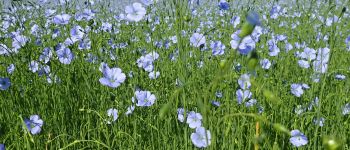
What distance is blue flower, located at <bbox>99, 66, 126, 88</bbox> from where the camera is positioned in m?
1.92

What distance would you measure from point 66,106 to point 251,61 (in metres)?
1.65

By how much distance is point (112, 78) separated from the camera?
1999 mm

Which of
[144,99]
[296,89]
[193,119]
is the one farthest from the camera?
[296,89]

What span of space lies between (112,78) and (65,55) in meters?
0.56

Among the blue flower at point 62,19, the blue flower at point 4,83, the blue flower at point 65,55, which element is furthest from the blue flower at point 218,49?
the blue flower at point 4,83

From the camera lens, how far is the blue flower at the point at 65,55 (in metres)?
2.35

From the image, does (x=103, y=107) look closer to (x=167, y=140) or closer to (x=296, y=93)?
(x=167, y=140)

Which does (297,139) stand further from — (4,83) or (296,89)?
(4,83)

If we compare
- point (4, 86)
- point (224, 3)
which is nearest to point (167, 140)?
point (4, 86)

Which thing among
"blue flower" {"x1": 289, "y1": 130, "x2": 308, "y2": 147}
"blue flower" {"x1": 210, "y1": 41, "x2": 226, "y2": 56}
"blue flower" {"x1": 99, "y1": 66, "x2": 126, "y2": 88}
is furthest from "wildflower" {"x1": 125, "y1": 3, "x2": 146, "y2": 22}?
"blue flower" {"x1": 289, "y1": 130, "x2": 308, "y2": 147}

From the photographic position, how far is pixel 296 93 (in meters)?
2.09

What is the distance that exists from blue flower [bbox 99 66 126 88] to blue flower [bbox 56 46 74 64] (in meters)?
0.41

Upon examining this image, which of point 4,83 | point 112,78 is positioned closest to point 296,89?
point 112,78

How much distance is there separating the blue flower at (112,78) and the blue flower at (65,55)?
1.36 feet
